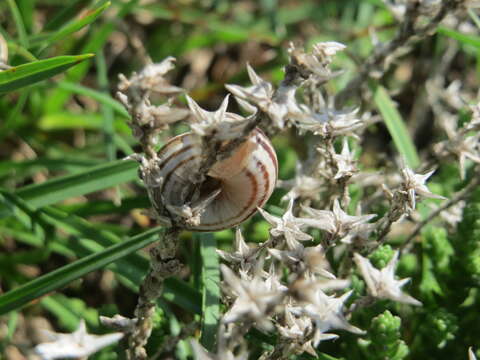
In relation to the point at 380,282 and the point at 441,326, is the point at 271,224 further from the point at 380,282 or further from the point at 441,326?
the point at 441,326

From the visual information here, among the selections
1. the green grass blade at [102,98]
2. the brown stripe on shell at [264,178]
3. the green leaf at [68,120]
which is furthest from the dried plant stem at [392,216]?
the green leaf at [68,120]

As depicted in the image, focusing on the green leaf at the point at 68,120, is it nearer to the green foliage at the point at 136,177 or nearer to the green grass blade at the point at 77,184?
the green foliage at the point at 136,177

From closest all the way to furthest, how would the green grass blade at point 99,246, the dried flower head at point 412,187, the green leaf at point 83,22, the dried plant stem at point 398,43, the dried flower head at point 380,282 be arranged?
the dried flower head at point 380,282, the dried flower head at point 412,187, the green leaf at point 83,22, the green grass blade at point 99,246, the dried plant stem at point 398,43

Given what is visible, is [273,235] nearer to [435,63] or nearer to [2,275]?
[2,275]

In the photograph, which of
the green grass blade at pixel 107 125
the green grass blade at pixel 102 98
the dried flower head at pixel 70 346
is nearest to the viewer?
the dried flower head at pixel 70 346

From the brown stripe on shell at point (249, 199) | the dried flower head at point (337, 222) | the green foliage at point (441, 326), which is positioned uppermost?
the brown stripe on shell at point (249, 199)

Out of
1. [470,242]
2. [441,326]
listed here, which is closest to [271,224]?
[441,326]
